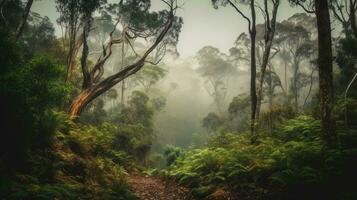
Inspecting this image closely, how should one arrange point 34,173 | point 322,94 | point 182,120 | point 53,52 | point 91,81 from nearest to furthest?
1. point 34,173
2. point 322,94
3. point 91,81
4. point 53,52
5. point 182,120

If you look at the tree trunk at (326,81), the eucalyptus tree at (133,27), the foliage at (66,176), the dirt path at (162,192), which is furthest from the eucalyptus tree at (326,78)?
the eucalyptus tree at (133,27)

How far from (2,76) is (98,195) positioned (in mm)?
3924

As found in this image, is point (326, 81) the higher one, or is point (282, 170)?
point (326, 81)

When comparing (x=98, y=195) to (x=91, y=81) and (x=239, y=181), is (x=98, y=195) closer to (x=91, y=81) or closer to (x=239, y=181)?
(x=239, y=181)

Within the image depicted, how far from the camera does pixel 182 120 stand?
62.4 meters

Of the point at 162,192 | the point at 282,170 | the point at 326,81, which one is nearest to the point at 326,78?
the point at 326,81

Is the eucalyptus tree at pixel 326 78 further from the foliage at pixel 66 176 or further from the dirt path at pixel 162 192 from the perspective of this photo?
the foliage at pixel 66 176

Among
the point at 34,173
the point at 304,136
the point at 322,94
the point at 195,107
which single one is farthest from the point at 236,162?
the point at 195,107

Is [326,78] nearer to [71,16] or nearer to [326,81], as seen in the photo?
[326,81]

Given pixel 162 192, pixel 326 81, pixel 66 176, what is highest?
pixel 326 81

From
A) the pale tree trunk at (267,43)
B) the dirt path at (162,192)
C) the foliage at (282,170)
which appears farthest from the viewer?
the pale tree trunk at (267,43)

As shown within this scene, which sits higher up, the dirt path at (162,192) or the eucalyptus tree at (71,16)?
the eucalyptus tree at (71,16)

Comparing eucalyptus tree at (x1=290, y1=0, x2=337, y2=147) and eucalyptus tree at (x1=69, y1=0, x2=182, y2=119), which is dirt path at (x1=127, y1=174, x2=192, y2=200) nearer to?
eucalyptus tree at (x1=290, y1=0, x2=337, y2=147)

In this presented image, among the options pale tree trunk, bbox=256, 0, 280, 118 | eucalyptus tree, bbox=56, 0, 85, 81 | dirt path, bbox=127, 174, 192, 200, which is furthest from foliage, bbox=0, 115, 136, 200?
pale tree trunk, bbox=256, 0, 280, 118
